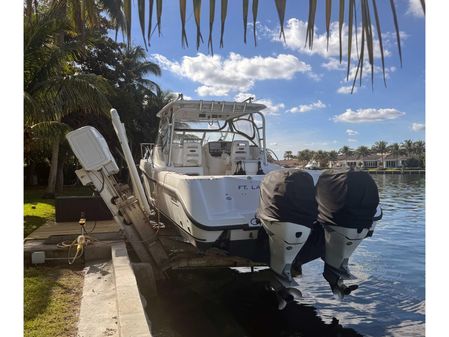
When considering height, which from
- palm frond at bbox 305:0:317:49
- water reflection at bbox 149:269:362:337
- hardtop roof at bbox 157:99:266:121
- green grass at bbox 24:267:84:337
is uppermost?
hardtop roof at bbox 157:99:266:121

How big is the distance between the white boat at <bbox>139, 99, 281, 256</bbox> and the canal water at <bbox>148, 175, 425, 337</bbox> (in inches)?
41.3

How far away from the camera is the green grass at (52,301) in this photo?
3295mm

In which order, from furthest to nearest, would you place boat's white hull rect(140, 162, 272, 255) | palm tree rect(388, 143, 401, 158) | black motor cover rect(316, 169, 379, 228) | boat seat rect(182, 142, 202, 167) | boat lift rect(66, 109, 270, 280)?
1. palm tree rect(388, 143, 401, 158)
2. boat seat rect(182, 142, 202, 167)
3. boat lift rect(66, 109, 270, 280)
4. boat's white hull rect(140, 162, 272, 255)
5. black motor cover rect(316, 169, 379, 228)

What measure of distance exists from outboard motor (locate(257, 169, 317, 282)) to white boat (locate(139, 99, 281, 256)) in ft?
1.66

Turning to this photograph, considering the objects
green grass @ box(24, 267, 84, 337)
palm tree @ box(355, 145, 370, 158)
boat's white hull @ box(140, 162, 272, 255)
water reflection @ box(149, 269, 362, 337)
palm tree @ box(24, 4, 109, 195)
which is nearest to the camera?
green grass @ box(24, 267, 84, 337)

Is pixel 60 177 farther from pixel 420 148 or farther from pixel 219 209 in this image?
pixel 420 148

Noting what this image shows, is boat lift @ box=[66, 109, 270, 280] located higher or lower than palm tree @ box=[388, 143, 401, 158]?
lower

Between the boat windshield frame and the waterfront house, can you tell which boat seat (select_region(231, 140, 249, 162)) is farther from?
the waterfront house

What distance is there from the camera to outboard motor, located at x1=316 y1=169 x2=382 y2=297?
12.3ft

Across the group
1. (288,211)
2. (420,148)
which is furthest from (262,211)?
(420,148)

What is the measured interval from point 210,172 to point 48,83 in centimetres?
398

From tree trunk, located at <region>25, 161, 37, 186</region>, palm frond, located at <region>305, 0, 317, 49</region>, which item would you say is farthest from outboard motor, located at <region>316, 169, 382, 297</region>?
tree trunk, located at <region>25, 161, 37, 186</region>

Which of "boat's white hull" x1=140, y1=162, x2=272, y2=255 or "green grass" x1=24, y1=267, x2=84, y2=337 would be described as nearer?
"green grass" x1=24, y1=267, x2=84, y2=337
